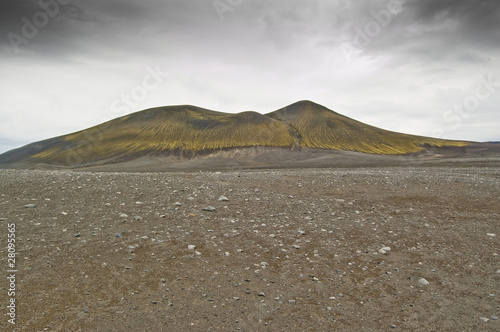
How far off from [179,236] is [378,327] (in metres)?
6.25

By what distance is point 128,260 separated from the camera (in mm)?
8273

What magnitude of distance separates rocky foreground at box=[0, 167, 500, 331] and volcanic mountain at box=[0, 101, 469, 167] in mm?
75733

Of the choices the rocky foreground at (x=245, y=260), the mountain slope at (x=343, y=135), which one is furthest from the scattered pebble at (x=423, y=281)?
the mountain slope at (x=343, y=135)

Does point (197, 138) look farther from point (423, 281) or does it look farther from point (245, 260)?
point (423, 281)

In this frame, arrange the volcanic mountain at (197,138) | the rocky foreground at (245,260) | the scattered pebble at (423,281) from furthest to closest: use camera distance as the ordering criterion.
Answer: the volcanic mountain at (197,138) → the scattered pebble at (423,281) → the rocky foreground at (245,260)

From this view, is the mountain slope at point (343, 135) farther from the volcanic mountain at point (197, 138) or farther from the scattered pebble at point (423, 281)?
the scattered pebble at point (423, 281)

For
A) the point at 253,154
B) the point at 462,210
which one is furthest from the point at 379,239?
the point at 253,154

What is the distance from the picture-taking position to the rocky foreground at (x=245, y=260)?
612 cm

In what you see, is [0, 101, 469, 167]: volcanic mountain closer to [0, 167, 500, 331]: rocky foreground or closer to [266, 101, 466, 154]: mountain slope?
[266, 101, 466, 154]: mountain slope

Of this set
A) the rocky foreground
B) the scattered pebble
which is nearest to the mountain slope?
the rocky foreground

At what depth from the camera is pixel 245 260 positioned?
Answer: 8.50 metres

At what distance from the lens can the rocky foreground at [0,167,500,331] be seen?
20.1 feet

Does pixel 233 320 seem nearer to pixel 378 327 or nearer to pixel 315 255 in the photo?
pixel 378 327

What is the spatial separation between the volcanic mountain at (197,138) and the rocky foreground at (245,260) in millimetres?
75733
